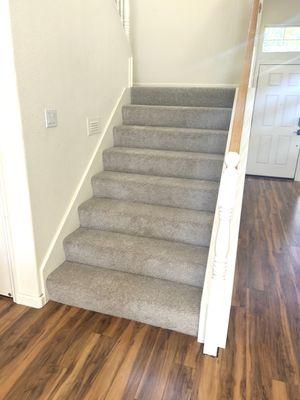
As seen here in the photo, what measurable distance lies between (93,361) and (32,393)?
315mm

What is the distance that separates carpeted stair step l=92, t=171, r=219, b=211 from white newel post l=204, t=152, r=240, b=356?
0.71 metres

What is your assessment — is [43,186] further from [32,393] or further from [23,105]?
[32,393]

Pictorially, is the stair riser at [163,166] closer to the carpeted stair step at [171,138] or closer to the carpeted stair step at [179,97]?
the carpeted stair step at [171,138]

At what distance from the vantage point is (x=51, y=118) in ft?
6.09

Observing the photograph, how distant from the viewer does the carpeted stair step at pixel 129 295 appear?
67.8 inches

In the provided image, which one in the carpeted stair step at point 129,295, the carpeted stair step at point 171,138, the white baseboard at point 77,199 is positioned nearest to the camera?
the carpeted stair step at point 129,295

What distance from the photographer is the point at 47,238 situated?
6.45 ft

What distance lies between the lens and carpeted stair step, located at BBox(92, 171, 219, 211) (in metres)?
2.22

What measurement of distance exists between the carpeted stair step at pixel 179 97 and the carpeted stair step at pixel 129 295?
197cm

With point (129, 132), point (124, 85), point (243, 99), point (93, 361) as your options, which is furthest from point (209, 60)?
point (93, 361)

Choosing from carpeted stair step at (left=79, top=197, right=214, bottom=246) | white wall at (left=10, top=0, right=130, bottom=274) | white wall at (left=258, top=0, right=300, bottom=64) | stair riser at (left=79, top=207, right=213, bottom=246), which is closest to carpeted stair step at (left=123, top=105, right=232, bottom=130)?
white wall at (left=10, top=0, right=130, bottom=274)

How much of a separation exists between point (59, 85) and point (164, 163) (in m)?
1.03

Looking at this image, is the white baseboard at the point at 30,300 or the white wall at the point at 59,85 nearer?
the white wall at the point at 59,85

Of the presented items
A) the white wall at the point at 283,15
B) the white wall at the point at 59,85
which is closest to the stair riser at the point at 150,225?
the white wall at the point at 59,85
